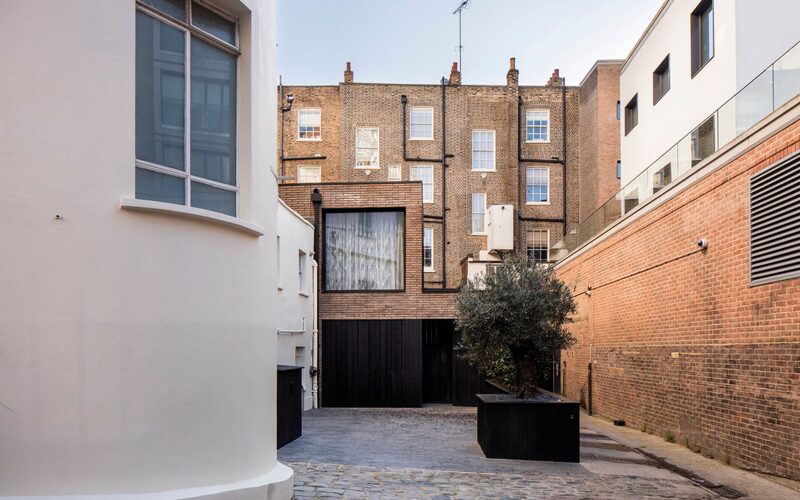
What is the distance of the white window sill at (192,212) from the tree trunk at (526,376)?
20.1 feet

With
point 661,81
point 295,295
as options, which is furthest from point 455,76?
point 295,295

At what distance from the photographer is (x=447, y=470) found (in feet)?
30.6

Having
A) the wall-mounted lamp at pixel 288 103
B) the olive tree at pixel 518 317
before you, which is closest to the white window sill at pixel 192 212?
the olive tree at pixel 518 317

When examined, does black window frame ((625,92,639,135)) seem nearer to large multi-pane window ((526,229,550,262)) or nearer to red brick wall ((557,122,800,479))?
red brick wall ((557,122,800,479))

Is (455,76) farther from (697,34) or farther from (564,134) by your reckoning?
(697,34)

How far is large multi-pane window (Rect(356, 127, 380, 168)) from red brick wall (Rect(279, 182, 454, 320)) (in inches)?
384

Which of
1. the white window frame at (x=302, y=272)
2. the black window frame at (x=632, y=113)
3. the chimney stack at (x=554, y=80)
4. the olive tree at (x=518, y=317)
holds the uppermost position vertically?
the chimney stack at (x=554, y=80)

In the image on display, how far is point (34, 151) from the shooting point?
203 inches

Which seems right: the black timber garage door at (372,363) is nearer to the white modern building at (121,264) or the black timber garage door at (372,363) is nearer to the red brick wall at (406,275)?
the red brick wall at (406,275)

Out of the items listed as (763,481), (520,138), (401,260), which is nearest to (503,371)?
(401,260)

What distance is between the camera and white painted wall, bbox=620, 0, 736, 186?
15.1 meters

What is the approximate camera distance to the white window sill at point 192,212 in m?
5.43

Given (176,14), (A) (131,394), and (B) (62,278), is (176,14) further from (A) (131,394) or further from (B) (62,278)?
(A) (131,394)

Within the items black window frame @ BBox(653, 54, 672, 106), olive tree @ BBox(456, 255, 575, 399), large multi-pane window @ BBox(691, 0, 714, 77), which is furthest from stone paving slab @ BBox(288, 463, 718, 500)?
black window frame @ BBox(653, 54, 672, 106)
